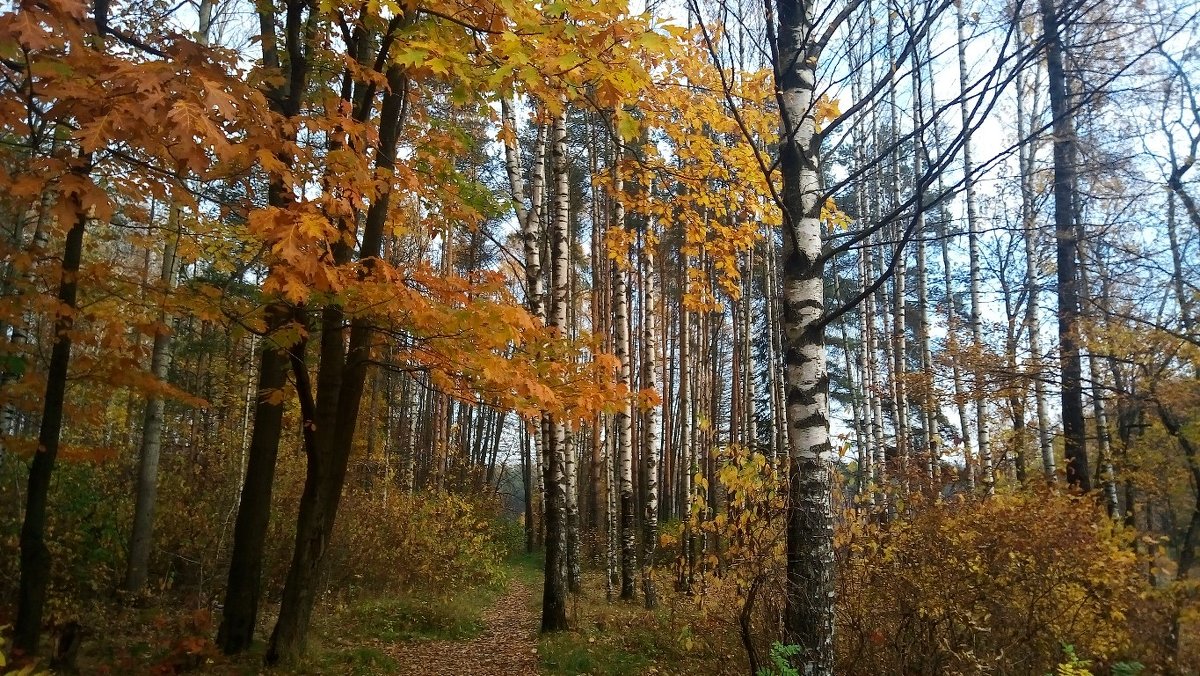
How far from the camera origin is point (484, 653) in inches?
304

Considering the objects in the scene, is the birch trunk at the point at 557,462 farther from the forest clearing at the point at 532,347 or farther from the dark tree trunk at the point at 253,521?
the dark tree trunk at the point at 253,521

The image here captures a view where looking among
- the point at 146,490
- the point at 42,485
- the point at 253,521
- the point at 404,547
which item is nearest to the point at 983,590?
the point at 253,521

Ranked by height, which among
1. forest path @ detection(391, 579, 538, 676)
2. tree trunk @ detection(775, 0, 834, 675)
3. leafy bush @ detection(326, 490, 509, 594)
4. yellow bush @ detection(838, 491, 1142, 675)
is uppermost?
tree trunk @ detection(775, 0, 834, 675)

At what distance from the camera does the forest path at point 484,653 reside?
6871 mm

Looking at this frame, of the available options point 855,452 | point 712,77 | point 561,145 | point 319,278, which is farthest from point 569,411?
point 855,452

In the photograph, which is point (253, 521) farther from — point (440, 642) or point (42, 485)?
point (440, 642)

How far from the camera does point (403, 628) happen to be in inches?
339

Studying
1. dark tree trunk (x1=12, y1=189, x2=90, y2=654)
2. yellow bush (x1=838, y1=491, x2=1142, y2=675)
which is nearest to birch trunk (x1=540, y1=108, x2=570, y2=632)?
yellow bush (x1=838, y1=491, x2=1142, y2=675)

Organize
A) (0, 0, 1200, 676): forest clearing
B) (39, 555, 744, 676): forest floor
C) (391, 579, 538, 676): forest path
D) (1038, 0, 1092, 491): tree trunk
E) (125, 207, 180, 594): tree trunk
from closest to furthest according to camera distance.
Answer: (0, 0, 1200, 676): forest clearing
(39, 555, 744, 676): forest floor
(391, 579, 538, 676): forest path
(1038, 0, 1092, 491): tree trunk
(125, 207, 180, 594): tree trunk

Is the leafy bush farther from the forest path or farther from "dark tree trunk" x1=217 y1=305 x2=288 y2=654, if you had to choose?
"dark tree trunk" x1=217 y1=305 x2=288 y2=654

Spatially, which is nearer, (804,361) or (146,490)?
(804,361)

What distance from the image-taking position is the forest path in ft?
22.5

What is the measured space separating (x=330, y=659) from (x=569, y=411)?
3.48 m

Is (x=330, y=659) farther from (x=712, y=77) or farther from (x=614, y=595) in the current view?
(x=712, y=77)
